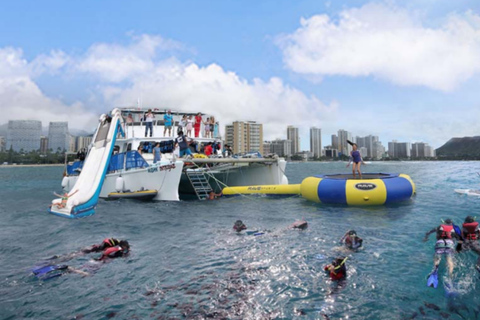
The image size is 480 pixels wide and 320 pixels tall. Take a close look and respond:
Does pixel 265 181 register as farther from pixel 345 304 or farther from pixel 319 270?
pixel 345 304

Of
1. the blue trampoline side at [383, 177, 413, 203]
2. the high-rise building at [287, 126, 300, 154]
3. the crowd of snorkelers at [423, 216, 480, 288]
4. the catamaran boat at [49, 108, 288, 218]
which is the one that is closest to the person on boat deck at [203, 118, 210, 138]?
the catamaran boat at [49, 108, 288, 218]

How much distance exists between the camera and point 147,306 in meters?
4.78

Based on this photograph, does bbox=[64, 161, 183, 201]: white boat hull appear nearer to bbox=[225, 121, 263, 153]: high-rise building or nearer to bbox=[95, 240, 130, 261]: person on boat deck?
bbox=[95, 240, 130, 261]: person on boat deck

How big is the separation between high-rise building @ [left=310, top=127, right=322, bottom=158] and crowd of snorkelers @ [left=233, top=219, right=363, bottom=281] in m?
192

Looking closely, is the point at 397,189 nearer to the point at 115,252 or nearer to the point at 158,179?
the point at 158,179

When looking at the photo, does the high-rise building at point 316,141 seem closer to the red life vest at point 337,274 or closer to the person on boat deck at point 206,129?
the person on boat deck at point 206,129

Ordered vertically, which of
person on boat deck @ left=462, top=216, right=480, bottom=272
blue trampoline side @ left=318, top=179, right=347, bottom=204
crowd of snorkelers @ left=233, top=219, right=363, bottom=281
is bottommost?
crowd of snorkelers @ left=233, top=219, right=363, bottom=281

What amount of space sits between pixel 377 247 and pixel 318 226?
99.0 inches

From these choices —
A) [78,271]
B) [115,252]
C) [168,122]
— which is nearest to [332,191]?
[115,252]

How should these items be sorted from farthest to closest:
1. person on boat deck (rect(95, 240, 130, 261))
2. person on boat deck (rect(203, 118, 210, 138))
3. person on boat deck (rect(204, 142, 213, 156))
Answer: person on boat deck (rect(203, 118, 210, 138))
person on boat deck (rect(204, 142, 213, 156))
person on boat deck (rect(95, 240, 130, 261))

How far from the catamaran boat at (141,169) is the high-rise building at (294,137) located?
553 ft

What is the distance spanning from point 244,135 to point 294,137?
67.4 meters

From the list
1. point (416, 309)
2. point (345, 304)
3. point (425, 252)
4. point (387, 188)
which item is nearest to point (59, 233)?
point (345, 304)

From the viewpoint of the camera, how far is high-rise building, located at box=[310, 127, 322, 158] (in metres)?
197
